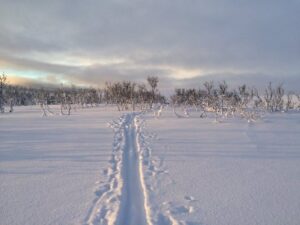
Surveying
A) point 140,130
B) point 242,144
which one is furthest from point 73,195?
point 140,130

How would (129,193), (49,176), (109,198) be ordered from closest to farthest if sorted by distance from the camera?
(109,198)
(129,193)
(49,176)

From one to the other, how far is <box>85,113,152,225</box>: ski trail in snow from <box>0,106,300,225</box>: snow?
2cm

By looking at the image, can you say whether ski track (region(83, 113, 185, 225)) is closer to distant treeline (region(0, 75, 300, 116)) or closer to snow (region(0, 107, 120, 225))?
snow (region(0, 107, 120, 225))

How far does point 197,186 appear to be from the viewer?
7.70 meters

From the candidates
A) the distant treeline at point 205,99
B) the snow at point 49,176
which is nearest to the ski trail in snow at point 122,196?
the snow at point 49,176

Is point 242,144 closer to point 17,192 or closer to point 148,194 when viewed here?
point 148,194

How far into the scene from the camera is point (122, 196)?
23.5 feet

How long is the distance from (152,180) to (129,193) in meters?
0.96

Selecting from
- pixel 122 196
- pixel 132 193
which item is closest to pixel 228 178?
pixel 132 193

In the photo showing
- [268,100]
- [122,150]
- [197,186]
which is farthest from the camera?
[268,100]

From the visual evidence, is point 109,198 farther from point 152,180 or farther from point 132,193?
point 152,180

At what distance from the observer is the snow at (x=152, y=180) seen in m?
6.07

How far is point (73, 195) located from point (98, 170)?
201cm

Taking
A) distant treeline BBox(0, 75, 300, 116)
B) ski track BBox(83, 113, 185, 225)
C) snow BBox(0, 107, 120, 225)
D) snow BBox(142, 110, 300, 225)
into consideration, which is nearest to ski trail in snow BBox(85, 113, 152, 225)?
ski track BBox(83, 113, 185, 225)
